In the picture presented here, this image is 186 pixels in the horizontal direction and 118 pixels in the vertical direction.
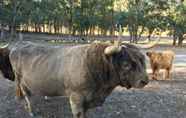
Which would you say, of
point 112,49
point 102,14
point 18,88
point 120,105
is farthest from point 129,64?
point 102,14

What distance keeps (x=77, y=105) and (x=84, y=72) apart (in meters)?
0.56

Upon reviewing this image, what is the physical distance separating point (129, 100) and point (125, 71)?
393cm

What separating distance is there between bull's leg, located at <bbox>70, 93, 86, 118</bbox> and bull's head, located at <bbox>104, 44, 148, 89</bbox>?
Answer: 0.80 metres

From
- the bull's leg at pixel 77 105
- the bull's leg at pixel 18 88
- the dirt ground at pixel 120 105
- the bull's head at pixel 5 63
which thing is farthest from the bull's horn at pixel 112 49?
the bull's head at pixel 5 63

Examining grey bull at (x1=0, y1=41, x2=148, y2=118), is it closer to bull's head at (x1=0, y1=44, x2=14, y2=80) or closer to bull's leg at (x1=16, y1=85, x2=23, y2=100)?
bull's leg at (x1=16, y1=85, x2=23, y2=100)

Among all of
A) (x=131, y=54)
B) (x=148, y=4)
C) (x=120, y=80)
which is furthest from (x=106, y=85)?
(x=148, y=4)

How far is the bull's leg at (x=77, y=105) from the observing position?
7465 mm

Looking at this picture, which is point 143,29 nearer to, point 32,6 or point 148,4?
point 148,4

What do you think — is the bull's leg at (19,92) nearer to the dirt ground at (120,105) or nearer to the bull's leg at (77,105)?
the dirt ground at (120,105)

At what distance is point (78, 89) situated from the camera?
24.5ft

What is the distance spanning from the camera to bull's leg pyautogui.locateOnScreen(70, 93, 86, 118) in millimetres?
7465

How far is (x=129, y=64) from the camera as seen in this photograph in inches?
275

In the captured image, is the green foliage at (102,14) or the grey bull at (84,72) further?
the green foliage at (102,14)

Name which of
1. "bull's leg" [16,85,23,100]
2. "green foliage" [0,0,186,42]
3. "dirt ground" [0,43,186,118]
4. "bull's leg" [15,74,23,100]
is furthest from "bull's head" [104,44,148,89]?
"green foliage" [0,0,186,42]
